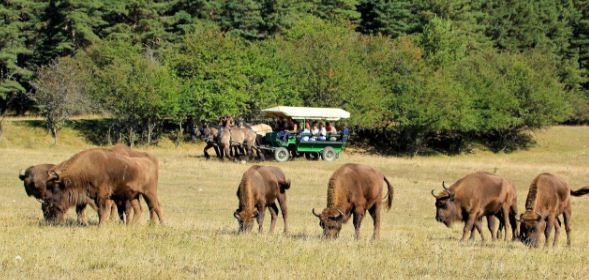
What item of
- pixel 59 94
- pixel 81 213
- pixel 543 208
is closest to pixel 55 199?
pixel 81 213

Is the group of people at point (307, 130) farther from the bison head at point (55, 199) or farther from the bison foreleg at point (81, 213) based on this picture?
the bison head at point (55, 199)

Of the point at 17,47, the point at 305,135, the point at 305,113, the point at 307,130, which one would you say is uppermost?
the point at 17,47

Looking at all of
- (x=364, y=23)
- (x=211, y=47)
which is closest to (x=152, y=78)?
(x=211, y=47)

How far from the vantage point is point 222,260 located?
1232 centimetres

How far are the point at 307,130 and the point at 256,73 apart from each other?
1828cm

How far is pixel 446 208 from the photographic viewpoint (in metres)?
17.9

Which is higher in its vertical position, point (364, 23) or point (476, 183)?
point (364, 23)

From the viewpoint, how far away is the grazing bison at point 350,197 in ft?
50.8

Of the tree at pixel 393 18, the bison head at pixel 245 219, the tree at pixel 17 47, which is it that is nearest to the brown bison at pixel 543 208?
the bison head at pixel 245 219

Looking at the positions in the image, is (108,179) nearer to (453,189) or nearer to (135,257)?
(135,257)

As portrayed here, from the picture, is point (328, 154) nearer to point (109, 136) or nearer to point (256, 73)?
point (256, 73)

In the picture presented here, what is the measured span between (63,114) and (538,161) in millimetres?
34709

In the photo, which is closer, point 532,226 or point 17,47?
point 532,226

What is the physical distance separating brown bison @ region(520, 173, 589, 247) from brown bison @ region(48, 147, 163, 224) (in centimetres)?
798
